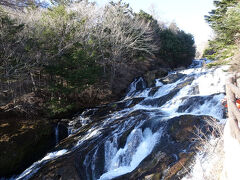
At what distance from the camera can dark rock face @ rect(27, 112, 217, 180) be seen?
472 cm

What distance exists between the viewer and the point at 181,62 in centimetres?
2631

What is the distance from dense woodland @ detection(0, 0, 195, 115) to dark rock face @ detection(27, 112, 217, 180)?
14.9ft

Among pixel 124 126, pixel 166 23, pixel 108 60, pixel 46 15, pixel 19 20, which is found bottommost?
pixel 124 126

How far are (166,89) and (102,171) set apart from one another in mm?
8943

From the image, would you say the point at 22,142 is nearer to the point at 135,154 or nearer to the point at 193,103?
the point at 135,154

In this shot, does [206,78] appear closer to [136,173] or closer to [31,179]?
[136,173]

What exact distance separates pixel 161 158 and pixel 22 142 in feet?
22.9

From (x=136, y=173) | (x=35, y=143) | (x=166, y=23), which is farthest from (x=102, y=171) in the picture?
(x=166, y=23)

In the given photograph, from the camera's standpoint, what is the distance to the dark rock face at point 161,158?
4.72m

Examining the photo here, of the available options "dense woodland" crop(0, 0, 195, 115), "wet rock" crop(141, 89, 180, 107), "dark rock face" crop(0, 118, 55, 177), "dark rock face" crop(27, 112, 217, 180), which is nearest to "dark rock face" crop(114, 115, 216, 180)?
"dark rock face" crop(27, 112, 217, 180)

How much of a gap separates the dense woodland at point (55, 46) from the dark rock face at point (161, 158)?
4.53 metres

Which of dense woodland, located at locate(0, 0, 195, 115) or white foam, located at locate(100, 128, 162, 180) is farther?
dense woodland, located at locate(0, 0, 195, 115)

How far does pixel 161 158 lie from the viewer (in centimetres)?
523

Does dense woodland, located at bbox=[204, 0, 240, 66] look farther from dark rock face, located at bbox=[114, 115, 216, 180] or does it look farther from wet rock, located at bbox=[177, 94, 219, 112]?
dark rock face, located at bbox=[114, 115, 216, 180]
